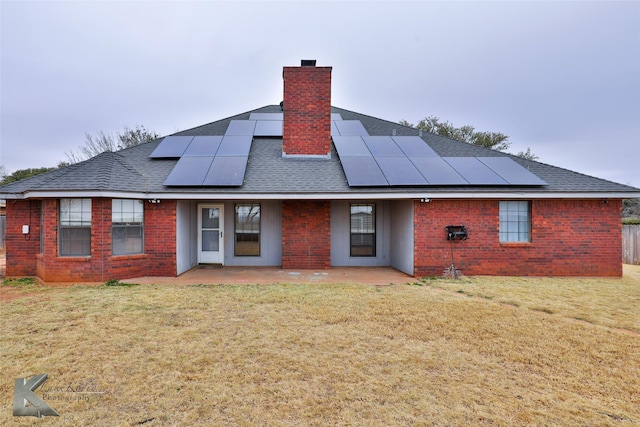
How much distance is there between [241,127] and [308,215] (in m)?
5.82

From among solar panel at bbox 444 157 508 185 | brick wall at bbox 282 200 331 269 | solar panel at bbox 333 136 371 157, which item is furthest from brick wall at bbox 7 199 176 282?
solar panel at bbox 444 157 508 185

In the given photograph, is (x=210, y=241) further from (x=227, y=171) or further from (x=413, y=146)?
(x=413, y=146)

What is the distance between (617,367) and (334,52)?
2112 cm

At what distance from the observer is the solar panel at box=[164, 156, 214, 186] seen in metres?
8.16

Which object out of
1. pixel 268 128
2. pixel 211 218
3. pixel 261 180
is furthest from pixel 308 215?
pixel 268 128

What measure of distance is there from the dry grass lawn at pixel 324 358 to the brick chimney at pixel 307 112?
19.4ft

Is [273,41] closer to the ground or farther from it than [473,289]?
farther from it

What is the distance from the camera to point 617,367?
320cm

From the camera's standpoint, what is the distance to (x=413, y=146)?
10.8 meters

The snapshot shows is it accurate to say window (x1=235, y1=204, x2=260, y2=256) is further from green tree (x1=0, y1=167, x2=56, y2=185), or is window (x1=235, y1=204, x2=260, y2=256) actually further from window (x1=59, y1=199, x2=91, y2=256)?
green tree (x1=0, y1=167, x2=56, y2=185)

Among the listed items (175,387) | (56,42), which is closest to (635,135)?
(175,387)

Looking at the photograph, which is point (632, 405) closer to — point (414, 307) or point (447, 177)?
point (414, 307)

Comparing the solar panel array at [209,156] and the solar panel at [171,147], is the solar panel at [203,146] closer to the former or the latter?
the solar panel array at [209,156]

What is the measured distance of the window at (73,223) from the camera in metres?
7.26
